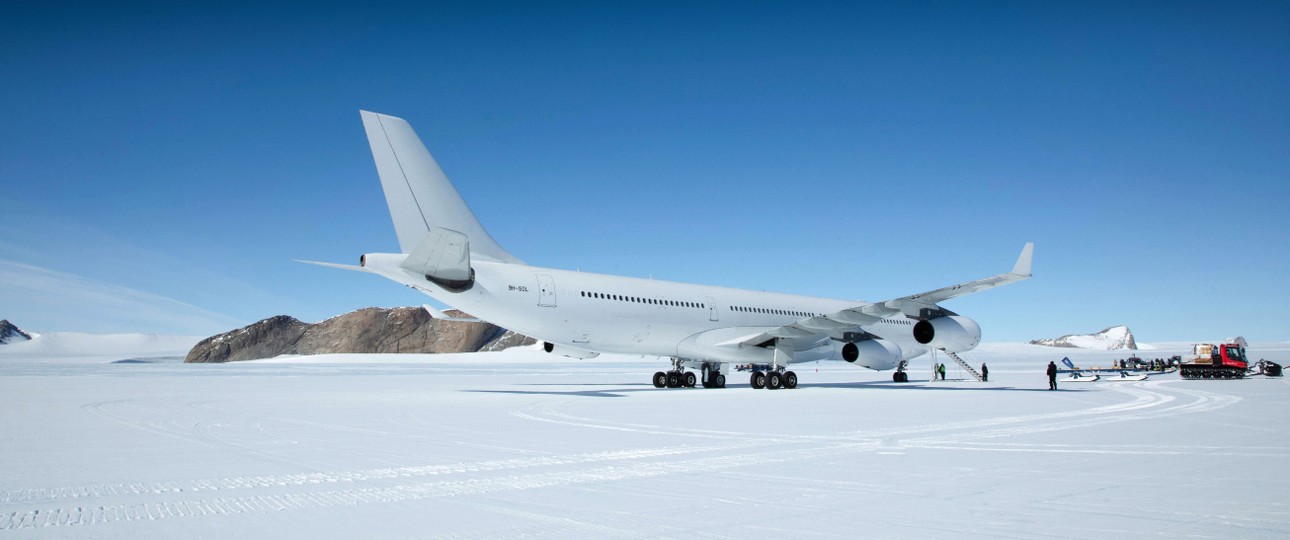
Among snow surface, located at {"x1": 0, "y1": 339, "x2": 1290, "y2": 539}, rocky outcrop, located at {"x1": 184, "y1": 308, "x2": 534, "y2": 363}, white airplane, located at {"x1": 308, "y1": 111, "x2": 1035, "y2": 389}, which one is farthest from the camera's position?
rocky outcrop, located at {"x1": 184, "y1": 308, "x2": 534, "y2": 363}

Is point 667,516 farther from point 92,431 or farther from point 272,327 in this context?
point 272,327

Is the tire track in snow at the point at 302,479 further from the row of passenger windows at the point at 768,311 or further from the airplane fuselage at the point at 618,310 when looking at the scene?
the row of passenger windows at the point at 768,311

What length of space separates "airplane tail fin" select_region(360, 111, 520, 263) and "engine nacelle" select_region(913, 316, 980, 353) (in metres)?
15.2

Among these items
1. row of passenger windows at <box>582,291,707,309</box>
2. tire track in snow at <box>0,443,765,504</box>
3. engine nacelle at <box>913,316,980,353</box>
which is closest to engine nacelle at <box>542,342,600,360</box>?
row of passenger windows at <box>582,291,707,309</box>

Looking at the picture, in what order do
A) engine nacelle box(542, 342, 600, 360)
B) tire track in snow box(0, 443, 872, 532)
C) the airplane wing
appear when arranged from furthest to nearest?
engine nacelle box(542, 342, 600, 360) < the airplane wing < tire track in snow box(0, 443, 872, 532)

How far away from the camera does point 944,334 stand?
87.8ft

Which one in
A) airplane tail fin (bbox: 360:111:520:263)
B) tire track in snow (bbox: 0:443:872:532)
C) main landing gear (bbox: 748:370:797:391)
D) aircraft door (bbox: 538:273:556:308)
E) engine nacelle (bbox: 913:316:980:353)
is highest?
airplane tail fin (bbox: 360:111:520:263)

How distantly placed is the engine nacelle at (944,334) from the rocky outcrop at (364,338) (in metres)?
110

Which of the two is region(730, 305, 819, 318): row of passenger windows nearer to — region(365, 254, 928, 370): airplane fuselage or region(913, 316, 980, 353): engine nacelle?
region(365, 254, 928, 370): airplane fuselage

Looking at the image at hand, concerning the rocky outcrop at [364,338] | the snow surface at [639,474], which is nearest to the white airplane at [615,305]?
the snow surface at [639,474]

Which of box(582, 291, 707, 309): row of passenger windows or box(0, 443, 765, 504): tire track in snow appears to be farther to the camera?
box(582, 291, 707, 309): row of passenger windows

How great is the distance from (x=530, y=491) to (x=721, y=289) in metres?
21.8

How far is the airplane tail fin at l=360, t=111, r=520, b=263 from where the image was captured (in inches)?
742

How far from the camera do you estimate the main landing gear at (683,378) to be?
27.0 m
